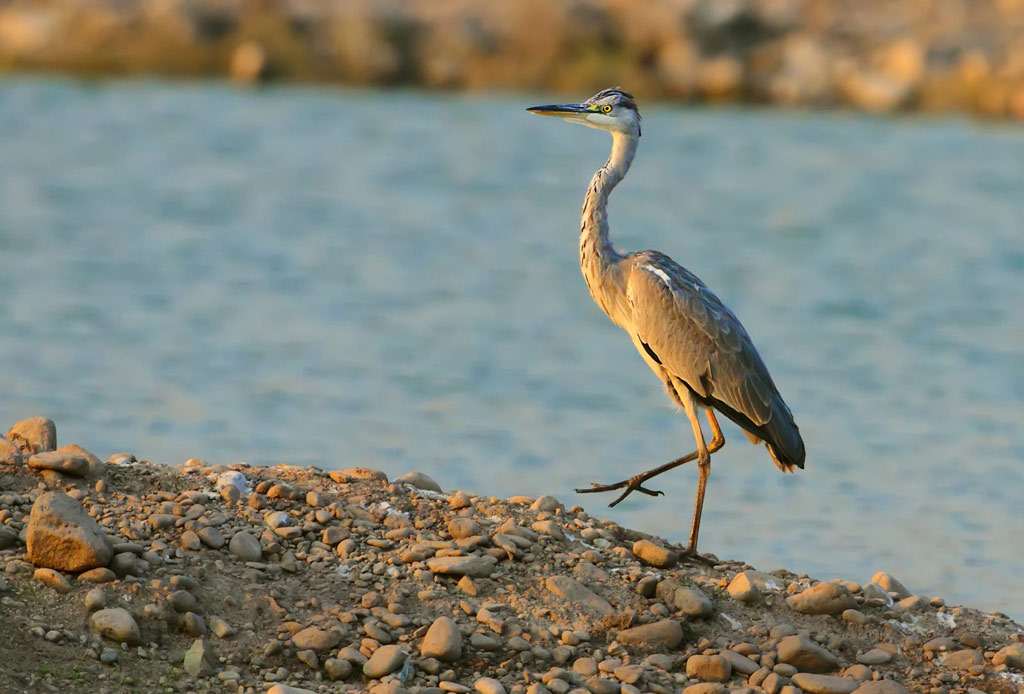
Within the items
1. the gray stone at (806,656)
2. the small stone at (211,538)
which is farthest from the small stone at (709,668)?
the small stone at (211,538)

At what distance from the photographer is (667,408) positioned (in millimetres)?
12547

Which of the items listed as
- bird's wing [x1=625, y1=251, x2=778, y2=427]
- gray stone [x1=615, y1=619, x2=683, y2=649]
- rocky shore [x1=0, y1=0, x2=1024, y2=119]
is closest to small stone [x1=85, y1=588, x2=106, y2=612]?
gray stone [x1=615, y1=619, x2=683, y2=649]

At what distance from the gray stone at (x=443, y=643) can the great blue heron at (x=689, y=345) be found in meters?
1.41

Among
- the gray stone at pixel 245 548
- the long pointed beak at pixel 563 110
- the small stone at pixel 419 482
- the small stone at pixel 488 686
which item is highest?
the long pointed beak at pixel 563 110

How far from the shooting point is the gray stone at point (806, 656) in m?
6.19

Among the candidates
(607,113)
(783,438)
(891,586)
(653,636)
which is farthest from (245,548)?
(891,586)

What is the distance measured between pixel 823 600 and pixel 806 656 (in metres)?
0.50

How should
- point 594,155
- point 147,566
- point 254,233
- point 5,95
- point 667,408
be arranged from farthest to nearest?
point 5,95 < point 594,155 < point 254,233 < point 667,408 < point 147,566

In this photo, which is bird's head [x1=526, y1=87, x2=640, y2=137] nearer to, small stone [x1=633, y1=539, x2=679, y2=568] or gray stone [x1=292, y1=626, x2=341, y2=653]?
small stone [x1=633, y1=539, x2=679, y2=568]

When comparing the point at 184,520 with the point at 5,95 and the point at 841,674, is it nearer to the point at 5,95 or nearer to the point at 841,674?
the point at 841,674

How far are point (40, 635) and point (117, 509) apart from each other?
3.05 feet

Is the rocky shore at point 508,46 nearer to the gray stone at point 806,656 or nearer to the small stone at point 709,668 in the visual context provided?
the gray stone at point 806,656

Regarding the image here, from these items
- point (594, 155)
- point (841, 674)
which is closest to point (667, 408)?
point (841, 674)

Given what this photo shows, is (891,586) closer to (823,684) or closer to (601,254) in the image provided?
A: (823,684)
